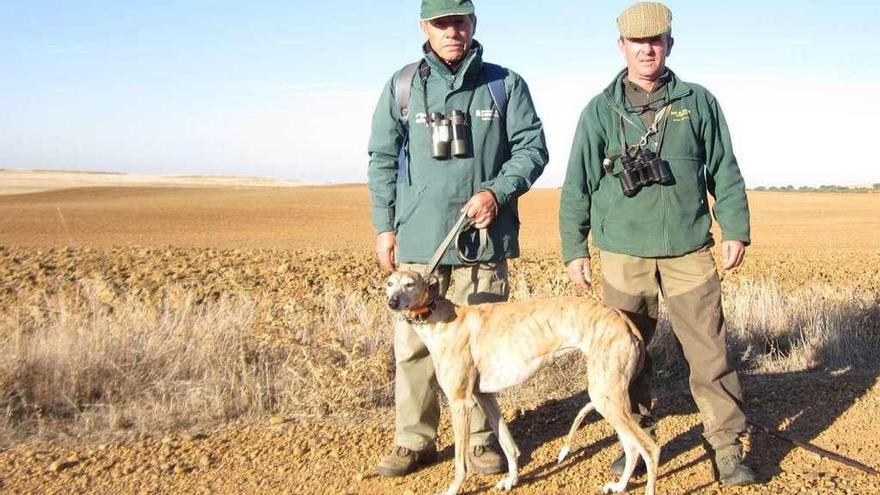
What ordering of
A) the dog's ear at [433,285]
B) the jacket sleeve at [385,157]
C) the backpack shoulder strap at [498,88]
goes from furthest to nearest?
the jacket sleeve at [385,157]
the backpack shoulder strap at [498,88]
the dog's ear at [433,285]

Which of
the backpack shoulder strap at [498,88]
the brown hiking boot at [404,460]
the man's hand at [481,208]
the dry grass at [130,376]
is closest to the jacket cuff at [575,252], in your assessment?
the man's hand at [481,208]

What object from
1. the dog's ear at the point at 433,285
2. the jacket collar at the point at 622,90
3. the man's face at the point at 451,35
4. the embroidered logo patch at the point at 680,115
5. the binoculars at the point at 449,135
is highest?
the man's face at the point at 451,35

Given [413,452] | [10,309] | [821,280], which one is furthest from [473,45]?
[821,280]

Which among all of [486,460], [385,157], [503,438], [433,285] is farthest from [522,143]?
[486,460]

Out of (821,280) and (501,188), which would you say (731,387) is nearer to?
(501,188)

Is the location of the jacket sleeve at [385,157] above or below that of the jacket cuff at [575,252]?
above

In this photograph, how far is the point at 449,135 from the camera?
4.81 meters

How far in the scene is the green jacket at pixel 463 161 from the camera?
16.2ft

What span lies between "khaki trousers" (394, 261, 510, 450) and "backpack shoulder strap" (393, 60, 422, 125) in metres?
0.96

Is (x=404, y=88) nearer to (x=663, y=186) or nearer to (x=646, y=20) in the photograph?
(x=646, y=20)

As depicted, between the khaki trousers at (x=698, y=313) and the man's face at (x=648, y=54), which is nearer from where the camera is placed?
the man's face at (x=648, y=54)

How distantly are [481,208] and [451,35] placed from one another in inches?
42.1

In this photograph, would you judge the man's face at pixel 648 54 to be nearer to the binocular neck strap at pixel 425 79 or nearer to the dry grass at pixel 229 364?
the binocular neck strap at pixel 425 79

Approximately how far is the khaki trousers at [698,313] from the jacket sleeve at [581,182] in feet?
0.79
